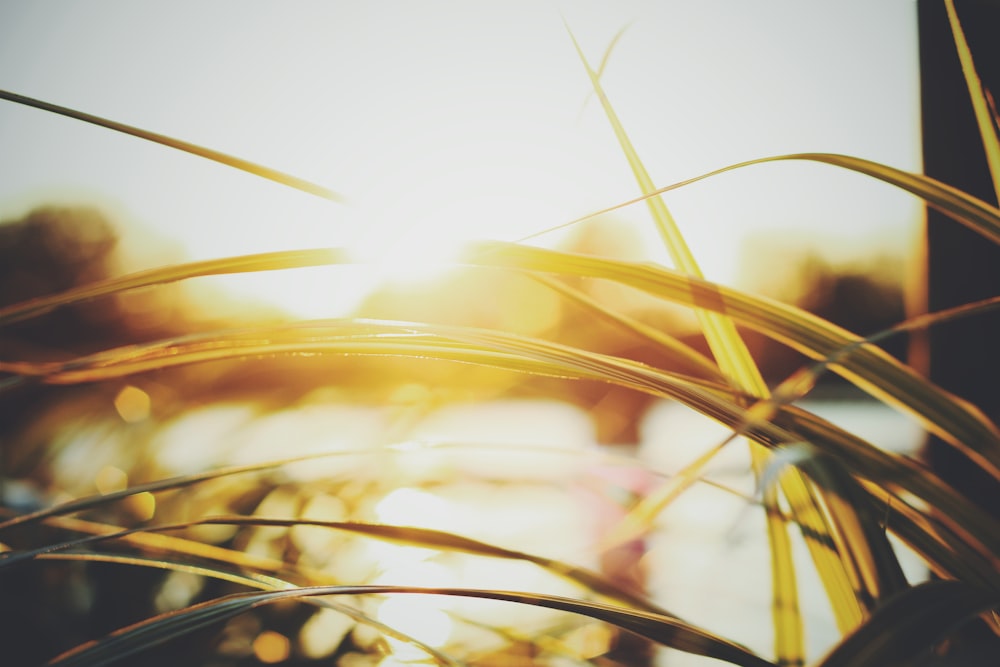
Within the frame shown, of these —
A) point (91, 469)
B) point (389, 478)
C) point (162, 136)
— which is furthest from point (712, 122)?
point (91, 469)

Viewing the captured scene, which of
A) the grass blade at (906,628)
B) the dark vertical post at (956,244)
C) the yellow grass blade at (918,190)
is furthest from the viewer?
the dark vertical post at (956,244)

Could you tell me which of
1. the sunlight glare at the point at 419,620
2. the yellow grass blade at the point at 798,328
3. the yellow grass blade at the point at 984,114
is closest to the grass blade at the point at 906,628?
the yellow grass blade at the point at 798,328

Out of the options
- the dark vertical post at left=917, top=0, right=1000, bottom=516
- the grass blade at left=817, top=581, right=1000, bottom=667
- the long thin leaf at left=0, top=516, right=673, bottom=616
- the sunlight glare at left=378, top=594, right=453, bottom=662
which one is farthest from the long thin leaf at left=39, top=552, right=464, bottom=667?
the dark vertical post at left=917, top=0, right=1000, bottom=516

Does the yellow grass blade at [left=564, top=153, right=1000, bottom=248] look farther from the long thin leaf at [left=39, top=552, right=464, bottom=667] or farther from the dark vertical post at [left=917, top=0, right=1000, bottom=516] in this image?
the dark vertical post at [left=917, top=0, right=1000, bottom=516]

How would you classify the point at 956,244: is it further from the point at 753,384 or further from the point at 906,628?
the point at 906,628

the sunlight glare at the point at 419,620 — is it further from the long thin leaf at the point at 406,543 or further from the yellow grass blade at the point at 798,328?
the yellow grass blade at the point at 798,328

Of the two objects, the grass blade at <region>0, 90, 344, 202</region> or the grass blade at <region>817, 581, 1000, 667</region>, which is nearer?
the grass blade at <region>817, 581, 1000, 667</region>
